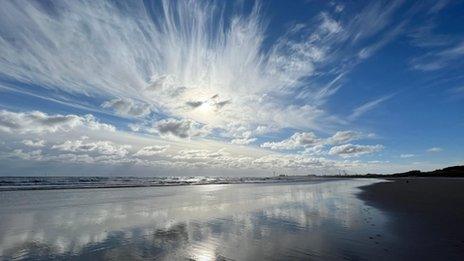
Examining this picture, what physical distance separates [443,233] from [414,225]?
2.02 m

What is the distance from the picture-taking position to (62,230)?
1255cm

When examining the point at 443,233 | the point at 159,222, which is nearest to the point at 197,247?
the point at 159,222

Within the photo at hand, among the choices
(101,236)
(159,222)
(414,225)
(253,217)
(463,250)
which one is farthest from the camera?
(253,217)

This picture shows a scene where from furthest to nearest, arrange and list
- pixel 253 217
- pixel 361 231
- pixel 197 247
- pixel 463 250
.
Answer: pixel 253 217 < pixel 361 231 < pixel 197 247 < pixel 463 250

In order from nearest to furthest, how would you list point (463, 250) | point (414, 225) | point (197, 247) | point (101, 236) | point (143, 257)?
point (143, 257) < point (463, 250) < point (197, 247) < point (101, 236) < point (414, 225)

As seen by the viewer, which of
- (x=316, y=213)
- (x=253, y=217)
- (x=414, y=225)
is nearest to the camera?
(x=414, y=225)

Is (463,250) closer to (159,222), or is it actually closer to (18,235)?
(159,222)

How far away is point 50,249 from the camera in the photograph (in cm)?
948

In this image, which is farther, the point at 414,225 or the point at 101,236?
the point at 414,225

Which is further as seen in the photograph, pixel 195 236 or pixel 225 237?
pixel 195 236

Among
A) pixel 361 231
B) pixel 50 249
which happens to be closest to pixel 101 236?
pixel 50 249

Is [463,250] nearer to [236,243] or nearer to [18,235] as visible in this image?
[236,243]

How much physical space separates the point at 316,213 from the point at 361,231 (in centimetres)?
561

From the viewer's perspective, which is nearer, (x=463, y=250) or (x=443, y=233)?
(x=463, y=250)
